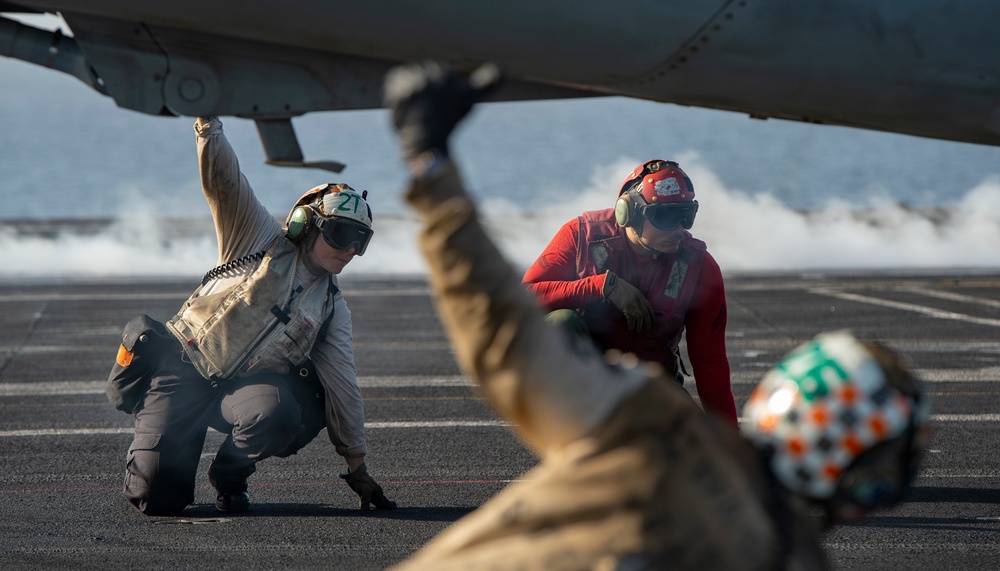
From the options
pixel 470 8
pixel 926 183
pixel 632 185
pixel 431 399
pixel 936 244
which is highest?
pixel 470 8

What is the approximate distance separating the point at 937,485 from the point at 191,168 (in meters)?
75.4

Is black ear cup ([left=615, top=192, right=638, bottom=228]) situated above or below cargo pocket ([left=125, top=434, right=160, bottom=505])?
above

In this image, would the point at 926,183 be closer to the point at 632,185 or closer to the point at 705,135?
the point at 705,135

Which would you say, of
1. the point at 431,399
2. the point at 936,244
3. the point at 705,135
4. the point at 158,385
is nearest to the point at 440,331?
the point at 431,399

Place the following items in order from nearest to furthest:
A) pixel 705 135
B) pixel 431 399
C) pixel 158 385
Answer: pixel 158 385 < pixel 431 399 < pixel 705 135

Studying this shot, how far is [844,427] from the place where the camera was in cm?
217

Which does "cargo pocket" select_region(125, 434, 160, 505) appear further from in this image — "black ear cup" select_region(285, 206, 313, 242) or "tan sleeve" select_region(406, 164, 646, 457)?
"tan sleeve" select_region(406, 164, 646, 457)

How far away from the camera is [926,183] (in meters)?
61.2

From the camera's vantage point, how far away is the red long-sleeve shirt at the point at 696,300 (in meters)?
5.28

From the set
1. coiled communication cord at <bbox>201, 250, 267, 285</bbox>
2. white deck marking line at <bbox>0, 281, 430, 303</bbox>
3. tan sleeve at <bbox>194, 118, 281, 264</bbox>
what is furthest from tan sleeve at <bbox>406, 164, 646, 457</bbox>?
white deck marking line at <bbox>0, 281, 430, 303</bbox>

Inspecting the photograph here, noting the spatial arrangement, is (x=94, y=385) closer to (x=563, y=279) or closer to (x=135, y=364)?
(x=135, y=364)

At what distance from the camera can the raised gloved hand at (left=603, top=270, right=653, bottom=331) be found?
5266 mm

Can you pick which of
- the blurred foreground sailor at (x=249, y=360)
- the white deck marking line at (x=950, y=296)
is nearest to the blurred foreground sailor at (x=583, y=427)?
the blurred foreground sailor at (x=249, y=360)

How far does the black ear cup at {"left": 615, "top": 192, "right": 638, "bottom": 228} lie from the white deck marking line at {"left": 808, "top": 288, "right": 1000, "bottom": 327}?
7.44m
